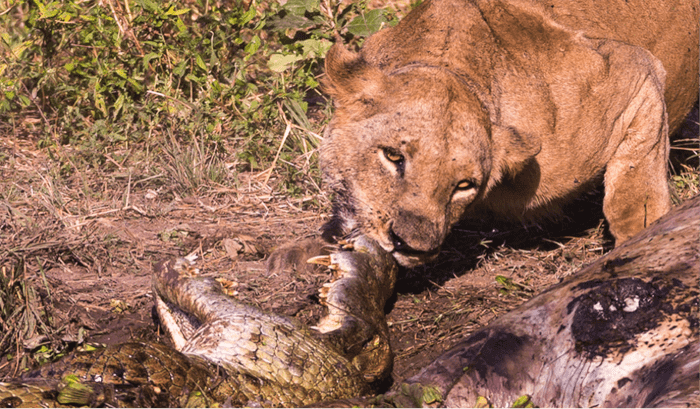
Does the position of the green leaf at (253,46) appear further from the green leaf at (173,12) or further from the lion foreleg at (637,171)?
the lion foreleg at (637,171)

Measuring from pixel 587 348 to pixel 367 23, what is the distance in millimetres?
3631

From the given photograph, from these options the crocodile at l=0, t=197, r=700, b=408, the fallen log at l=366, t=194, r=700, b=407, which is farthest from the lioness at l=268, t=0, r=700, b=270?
the fallen log at l=366, t=194, r=700, b=407

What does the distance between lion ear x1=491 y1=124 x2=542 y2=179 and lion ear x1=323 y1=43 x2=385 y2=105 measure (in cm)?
61

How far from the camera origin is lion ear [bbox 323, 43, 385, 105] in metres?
3.93

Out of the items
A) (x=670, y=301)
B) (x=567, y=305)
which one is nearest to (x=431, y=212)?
(x=567, y=305)

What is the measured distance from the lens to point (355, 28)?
5.85 m

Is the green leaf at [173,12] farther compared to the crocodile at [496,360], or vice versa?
the green leaf at [173,12]

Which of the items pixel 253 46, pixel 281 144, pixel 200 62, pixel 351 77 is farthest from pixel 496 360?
pixel 200 62

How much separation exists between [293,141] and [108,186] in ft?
4.34

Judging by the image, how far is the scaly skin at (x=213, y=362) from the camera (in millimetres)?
2488

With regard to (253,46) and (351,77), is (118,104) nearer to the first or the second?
(253,46)

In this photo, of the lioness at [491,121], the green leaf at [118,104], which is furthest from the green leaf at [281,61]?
the lioness at [491,121]

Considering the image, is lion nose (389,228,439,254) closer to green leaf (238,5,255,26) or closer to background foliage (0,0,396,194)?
background foliage (0,0,396,194)

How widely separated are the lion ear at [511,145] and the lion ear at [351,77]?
612mm
